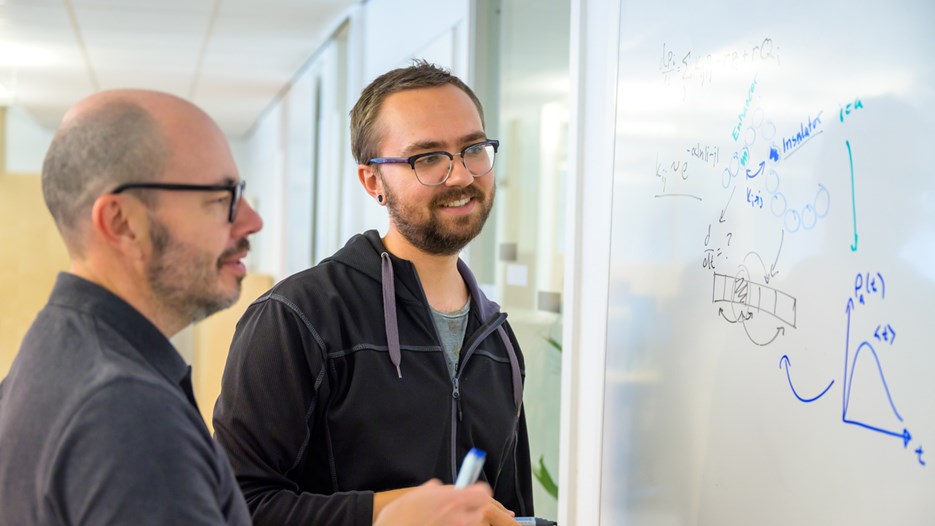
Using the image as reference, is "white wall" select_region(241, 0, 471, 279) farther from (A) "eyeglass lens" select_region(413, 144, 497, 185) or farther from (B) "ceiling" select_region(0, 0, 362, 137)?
(A) "eyeglass lens" select_region(413, 144, 497, 185)

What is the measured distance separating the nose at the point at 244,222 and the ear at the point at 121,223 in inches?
4.8

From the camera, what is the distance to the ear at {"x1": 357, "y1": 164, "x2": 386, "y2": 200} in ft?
5.32

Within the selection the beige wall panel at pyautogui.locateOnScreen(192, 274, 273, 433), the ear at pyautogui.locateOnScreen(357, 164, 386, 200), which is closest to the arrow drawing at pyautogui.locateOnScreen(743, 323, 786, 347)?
the ear at pyautogui.locateOnScreen(357, 164, 386, 200)

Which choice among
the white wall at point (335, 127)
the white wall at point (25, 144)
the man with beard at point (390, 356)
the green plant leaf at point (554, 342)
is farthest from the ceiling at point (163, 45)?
the man with beard at point (390, 356)

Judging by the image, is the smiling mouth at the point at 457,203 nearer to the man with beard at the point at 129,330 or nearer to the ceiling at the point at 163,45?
the man with beard at the point at 129,330

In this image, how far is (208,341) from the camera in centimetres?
768

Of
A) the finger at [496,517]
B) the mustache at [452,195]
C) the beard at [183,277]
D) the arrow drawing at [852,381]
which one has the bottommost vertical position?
the finger at [496,517]

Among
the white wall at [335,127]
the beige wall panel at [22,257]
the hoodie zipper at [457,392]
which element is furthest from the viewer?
the beige wall panel at [22,257]

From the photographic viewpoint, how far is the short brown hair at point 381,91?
64.1 inches

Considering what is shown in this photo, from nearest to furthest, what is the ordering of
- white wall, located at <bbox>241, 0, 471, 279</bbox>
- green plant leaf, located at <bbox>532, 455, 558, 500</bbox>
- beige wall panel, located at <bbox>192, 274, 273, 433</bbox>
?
green plant leaf, located at <bbox>532, 455, 558, 500</bbox>, white wall, located at <bbox>241, 0, 471, 279</bbox>, beige wall panel, located at <bbox>192, 274, 273, 433</bbox>

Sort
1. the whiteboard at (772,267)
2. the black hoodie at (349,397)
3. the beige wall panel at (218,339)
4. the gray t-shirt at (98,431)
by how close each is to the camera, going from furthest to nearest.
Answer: the beige wall panel at (218,339)
the black hoodie at (349,397)
the whiteboard at (772,267)
the gray t-shirt at (98,431)

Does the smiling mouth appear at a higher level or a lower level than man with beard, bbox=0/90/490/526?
higher

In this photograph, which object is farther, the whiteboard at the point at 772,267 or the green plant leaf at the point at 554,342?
the green plant leaf at the point at 554,342

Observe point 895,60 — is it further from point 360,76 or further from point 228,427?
point 360,76
